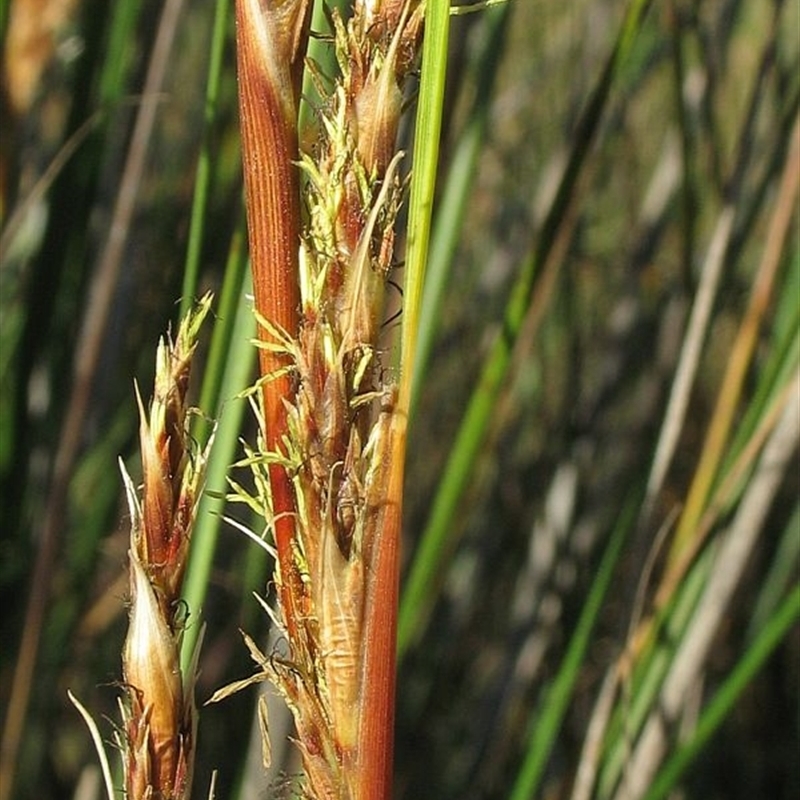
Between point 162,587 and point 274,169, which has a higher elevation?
point 274,169

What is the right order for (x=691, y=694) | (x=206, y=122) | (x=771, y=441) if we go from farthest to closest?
(x=691, y=694), (x=771, y=441), (x=206, y=122)

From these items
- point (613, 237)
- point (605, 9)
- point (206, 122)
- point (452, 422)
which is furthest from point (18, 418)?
point (613, 237)

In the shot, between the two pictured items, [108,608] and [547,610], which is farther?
[108,608]

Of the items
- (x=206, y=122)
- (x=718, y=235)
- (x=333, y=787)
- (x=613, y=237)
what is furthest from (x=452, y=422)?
(x=333, y=787)

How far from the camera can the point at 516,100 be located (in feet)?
4.66

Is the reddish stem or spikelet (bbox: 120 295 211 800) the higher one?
the reddish stem

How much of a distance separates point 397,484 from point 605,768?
0.44 m

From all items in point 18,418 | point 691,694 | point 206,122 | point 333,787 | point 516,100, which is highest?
point 516,100

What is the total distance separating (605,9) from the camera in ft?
3.81

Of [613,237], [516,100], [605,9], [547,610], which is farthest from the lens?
[613,237]

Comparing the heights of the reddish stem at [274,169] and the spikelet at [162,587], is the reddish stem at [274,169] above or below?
above

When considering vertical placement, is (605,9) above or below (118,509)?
above

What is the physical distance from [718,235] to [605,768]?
31 centimetres

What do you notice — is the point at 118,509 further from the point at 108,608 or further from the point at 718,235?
the point at 718,235
